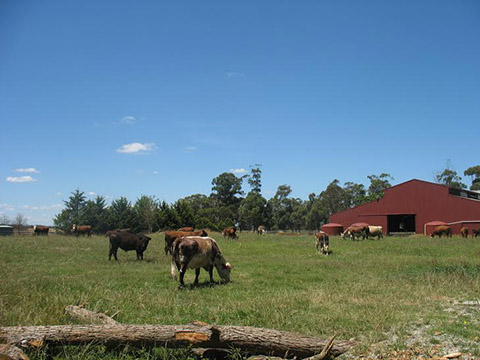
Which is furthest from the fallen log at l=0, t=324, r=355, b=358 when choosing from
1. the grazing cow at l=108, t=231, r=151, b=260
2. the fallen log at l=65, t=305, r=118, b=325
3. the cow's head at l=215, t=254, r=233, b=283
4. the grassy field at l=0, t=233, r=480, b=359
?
the grazing cow at l=108, t=231, r=151, b=260

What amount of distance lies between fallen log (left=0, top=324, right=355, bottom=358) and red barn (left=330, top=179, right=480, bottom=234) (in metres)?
44.1

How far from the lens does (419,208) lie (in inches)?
1925

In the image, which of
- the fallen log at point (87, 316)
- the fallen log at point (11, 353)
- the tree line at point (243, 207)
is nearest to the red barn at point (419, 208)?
the tree line at point (243, 207)

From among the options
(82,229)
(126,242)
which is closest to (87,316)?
(126,242)

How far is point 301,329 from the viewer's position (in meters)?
7.48

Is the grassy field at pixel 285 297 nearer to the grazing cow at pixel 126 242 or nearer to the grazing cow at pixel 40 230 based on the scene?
the grazing cow at pixel 126 242

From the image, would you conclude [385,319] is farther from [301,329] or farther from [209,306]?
[209,306]

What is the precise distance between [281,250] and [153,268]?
10671 mm

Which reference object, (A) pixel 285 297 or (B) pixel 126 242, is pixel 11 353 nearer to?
(A) pixel 285 297

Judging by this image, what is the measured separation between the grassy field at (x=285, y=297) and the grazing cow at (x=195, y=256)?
1.94 ft

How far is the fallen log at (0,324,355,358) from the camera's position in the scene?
5.94 metres

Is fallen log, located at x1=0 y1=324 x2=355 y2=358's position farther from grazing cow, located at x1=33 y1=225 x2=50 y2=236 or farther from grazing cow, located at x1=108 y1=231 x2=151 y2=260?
grazing cow, located at x1=33 y1=225 x2=50 y2=236

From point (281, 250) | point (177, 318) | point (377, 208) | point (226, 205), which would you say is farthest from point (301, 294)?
point (226, 205)

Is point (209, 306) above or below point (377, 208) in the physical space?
below
